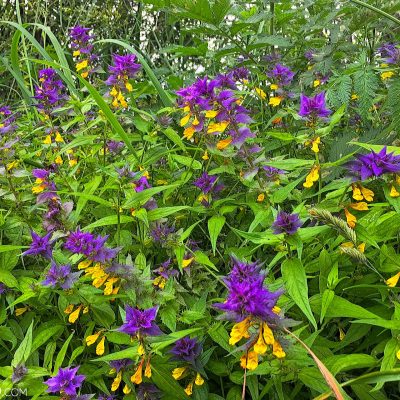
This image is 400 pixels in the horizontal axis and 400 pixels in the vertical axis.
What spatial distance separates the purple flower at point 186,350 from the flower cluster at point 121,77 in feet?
2.73

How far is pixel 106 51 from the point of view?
403cm

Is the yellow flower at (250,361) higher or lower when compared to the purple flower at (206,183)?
higher

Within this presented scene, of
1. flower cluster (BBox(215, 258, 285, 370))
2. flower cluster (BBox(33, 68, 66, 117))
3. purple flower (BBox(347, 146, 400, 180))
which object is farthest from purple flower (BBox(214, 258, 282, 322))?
flower cluster (BBox(33, 68, 66, 117))

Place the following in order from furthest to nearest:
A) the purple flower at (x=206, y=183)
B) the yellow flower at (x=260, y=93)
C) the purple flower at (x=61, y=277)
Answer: the yellow flower at (x=260, y=93) → the purple flower at (x=206, y=183) → the purple flower at (x=61, y=277)

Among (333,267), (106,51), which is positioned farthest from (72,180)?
(106,51)

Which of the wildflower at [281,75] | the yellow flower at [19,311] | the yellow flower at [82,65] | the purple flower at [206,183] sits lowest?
the yellow flower at [19,311]

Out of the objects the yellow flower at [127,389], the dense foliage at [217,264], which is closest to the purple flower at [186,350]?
the dense foliage at [217,264]

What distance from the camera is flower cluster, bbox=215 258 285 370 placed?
0.84 metres

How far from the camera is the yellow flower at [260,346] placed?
844 mm

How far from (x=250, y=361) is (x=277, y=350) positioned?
5cm

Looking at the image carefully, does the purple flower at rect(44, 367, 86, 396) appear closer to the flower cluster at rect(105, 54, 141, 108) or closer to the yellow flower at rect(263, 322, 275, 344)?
the yellow flower at rect(263, 322, 275, 344)

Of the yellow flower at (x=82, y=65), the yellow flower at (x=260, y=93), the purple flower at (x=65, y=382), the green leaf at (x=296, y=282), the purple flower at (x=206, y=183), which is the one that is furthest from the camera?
the yellow flower at (x=82, y=65)

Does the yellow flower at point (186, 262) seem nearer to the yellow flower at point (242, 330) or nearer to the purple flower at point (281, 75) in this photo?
the yellow flower at point (242, 330)

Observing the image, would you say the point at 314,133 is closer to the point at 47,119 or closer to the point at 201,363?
the point at 201,363
